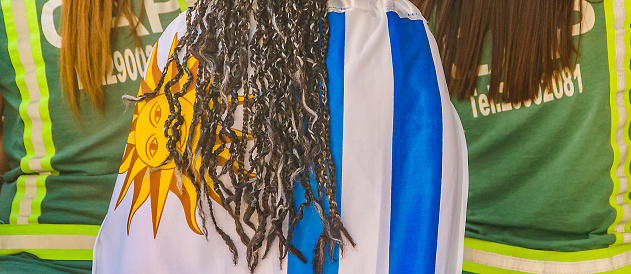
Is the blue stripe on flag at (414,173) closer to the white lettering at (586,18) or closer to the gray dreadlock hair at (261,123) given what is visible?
the gray dreadlock hair at (261,123)

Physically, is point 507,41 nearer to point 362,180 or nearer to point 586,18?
point 586,18

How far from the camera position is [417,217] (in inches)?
34.0

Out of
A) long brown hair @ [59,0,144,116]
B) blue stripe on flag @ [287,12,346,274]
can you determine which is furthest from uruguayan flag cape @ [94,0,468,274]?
long brown hair @ [59,0,144,116]

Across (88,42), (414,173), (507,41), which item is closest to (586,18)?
(507,41)

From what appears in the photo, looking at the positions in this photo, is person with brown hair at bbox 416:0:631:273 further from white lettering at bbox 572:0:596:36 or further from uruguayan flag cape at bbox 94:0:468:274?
uruguayan flag cape at bbox 94:0:468:274

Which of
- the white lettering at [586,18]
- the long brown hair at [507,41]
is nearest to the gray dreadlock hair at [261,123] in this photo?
the long brown hair at [507,41]

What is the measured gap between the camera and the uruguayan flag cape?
83cm

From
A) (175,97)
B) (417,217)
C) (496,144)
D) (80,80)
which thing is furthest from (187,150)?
(496,144)

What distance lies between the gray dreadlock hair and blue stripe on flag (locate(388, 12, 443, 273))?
0.09 meters

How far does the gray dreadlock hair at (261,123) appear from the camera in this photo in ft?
2.68

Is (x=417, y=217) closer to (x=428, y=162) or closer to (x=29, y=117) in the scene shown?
(x=428, y=162)

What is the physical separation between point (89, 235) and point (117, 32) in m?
0.48

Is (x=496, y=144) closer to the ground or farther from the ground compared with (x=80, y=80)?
closer to the ground

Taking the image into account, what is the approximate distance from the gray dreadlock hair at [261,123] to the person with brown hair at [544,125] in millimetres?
687
